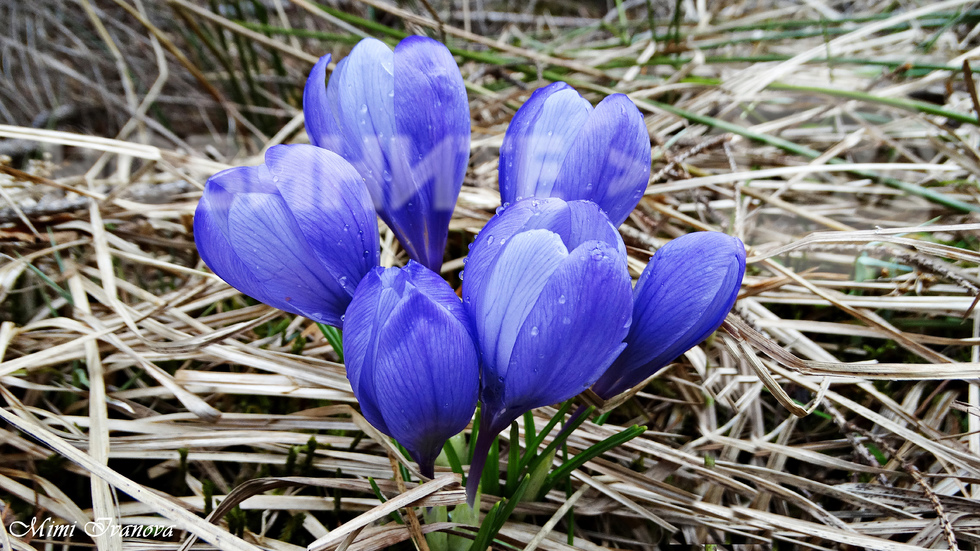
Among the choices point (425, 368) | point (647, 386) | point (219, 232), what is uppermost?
point (219, 232)

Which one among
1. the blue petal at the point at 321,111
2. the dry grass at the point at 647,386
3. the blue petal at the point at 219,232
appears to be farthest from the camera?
the dry grass at the point at 647,386

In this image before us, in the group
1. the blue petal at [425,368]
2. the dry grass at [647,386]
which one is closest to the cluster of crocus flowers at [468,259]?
the blue petal at [425,368]

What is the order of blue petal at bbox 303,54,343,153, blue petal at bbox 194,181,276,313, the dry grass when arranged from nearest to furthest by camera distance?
1. blue petal at bbox 194,181,276,313
2. blue petal at bbox 303,54,343,153
3. the dry grass

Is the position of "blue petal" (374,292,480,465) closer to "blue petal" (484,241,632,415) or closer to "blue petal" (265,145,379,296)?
"blue petal" (484,241,632,415)

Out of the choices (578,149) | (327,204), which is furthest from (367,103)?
(578,149)

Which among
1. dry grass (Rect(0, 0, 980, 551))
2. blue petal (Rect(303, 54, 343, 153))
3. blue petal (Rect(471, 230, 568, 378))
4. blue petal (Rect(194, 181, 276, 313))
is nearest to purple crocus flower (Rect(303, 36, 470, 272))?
blue petal (Rect(303, 54, 343, 153))

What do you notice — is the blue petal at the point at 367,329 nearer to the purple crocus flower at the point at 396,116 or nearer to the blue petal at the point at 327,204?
the blue petal at the point at 327,204

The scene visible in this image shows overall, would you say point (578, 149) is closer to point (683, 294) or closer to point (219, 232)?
point (683, 294)
